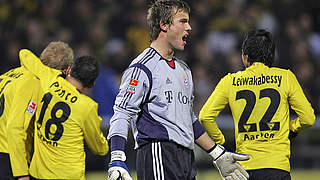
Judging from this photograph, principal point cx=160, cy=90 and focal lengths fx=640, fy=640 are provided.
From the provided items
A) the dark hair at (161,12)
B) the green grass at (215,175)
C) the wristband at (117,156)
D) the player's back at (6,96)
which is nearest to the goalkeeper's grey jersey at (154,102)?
the dark hair at (161,12)

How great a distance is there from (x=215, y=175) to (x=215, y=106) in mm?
4954

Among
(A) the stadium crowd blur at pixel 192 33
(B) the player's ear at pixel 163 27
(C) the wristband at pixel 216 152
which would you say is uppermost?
(A) the stadium crowd blur at pixel 192 33

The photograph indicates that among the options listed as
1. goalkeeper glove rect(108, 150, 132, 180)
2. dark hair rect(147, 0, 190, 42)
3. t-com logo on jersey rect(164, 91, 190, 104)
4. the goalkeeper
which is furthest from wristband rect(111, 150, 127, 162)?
dark hair rect(147, 0, 190, 42)

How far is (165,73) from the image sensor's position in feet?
14.8

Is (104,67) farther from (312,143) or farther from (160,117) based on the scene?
(160,117)

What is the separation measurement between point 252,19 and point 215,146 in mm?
7774

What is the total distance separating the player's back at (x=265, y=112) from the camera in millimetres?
5270

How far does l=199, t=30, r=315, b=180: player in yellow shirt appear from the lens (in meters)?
5.26

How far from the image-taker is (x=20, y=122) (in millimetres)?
5363

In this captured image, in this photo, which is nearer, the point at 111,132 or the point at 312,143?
the point at 111,132

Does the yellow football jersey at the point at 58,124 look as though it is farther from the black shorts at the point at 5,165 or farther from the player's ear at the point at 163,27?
the player's ear at the point at 163,27

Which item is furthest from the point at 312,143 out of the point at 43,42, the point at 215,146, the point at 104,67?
the point at 215,146

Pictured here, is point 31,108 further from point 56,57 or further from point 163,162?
point 163,162

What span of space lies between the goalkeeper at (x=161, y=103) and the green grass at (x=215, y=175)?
536 centimetres
